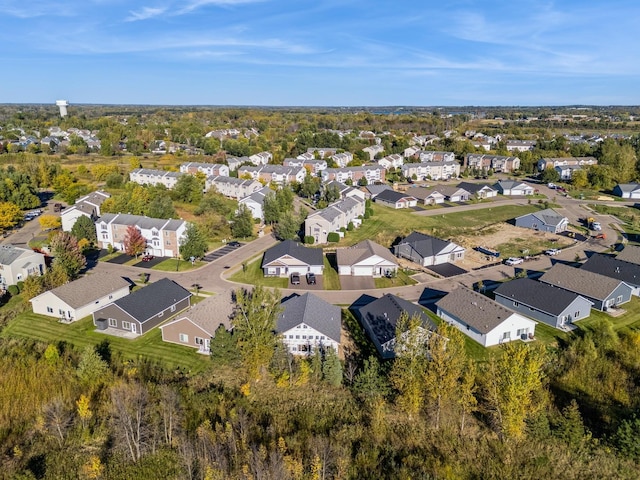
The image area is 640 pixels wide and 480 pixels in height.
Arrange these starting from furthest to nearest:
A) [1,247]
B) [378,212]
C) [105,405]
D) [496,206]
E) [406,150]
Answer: [406,150], [496,206], [378,212], [1,247], [105,405]

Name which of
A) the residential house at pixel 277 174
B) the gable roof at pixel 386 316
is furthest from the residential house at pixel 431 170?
the gable roof at pixel 386 316

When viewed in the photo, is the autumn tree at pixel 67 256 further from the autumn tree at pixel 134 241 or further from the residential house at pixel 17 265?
the autumn tree at pixel 134 241

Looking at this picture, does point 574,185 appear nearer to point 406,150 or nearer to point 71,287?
point 406,150

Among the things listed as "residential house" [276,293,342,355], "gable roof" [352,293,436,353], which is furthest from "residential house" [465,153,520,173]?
"residential house" [276,293,342,355]

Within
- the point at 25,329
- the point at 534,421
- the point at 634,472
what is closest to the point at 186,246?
the point at 25,329

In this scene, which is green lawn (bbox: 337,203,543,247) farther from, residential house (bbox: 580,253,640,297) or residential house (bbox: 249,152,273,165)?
residential house (bbox: 249,152,273,165)

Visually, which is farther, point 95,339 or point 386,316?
point 95,339

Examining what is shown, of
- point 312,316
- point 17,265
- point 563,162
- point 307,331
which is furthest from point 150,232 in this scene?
point 563,162

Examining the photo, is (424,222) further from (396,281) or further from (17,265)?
(17,265)
